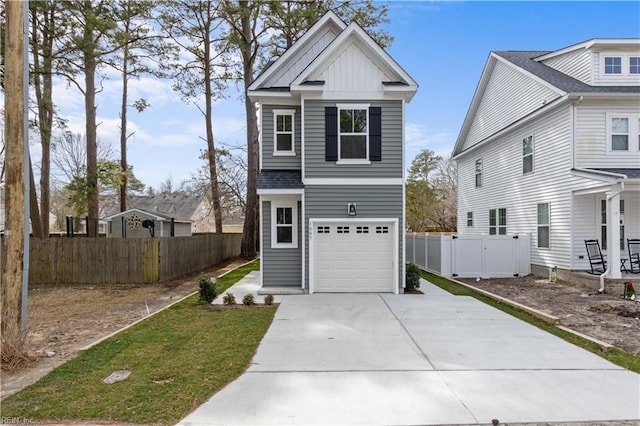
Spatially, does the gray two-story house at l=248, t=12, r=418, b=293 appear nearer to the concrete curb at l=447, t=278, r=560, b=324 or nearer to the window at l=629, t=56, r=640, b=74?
the concrete curb at l=447, t=278, r=560, b=324

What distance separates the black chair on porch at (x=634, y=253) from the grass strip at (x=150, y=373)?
12128 millimetres

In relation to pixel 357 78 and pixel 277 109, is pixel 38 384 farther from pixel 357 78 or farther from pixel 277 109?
pixel 357 78

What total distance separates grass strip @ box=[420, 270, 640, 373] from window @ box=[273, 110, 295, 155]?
6.64 metres

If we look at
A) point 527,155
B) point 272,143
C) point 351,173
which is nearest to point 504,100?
point 527,155

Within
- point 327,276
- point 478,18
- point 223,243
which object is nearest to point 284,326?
point 327,276

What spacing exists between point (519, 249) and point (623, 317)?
6554mm

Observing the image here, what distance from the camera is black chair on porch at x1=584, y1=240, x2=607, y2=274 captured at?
1139cm

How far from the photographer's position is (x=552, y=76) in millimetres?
14203

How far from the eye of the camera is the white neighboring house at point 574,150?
11906mm

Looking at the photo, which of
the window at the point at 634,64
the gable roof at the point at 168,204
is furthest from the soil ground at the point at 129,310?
the gable roof at the point at 168,204

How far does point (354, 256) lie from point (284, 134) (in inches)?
173

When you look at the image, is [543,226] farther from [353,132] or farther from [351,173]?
[353,132]

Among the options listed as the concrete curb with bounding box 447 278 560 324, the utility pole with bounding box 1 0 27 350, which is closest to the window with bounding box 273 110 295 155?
the utility pole with bounding box 1 0 27 350

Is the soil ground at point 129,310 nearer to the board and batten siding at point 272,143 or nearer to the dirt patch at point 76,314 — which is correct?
the dirt patch at point 76,314
